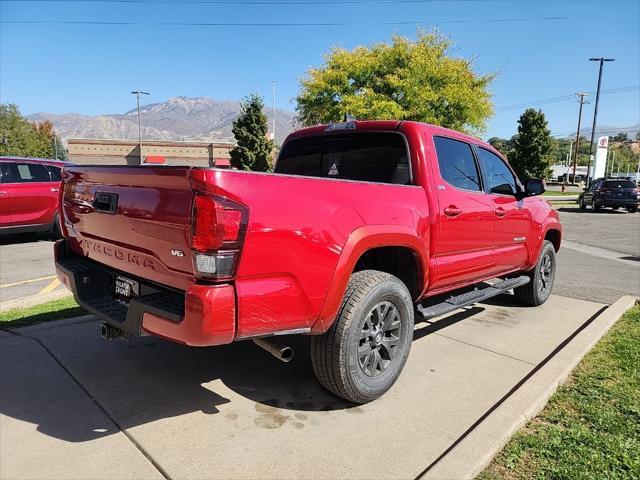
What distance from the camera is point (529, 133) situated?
43.5 metres

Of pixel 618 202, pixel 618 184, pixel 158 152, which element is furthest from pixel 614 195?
pixel 158 152

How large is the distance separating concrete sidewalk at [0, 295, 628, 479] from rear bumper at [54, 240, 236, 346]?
66cm

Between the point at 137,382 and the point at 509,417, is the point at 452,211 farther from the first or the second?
the point at 137,382

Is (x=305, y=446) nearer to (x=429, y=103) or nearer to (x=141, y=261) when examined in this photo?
(x=141, y=261)

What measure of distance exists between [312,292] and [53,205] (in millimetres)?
9337

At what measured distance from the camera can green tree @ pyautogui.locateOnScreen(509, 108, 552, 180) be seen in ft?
142

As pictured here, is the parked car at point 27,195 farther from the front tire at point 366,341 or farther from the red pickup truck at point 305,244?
the front tire at point 366,341

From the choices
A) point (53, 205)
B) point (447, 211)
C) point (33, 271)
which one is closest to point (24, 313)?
point (33, 271)

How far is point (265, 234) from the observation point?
2.47m

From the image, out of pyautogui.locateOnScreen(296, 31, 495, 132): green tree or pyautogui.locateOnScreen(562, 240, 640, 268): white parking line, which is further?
pyautogui.locateOnScreen(296, 31, 495, 132): green tree

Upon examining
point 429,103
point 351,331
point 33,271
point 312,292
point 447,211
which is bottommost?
point 33,271

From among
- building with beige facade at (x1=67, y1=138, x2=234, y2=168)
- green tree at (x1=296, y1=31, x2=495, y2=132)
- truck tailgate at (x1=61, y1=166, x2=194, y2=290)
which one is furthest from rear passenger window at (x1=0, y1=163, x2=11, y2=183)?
building with beige facade at (x1=67, y1=138, x2=234, y2=168)

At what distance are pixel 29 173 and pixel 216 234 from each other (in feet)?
31.5

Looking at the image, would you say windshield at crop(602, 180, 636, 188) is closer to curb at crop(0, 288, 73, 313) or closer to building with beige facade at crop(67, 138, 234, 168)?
curb at crop(0, 288, 73, 313)
